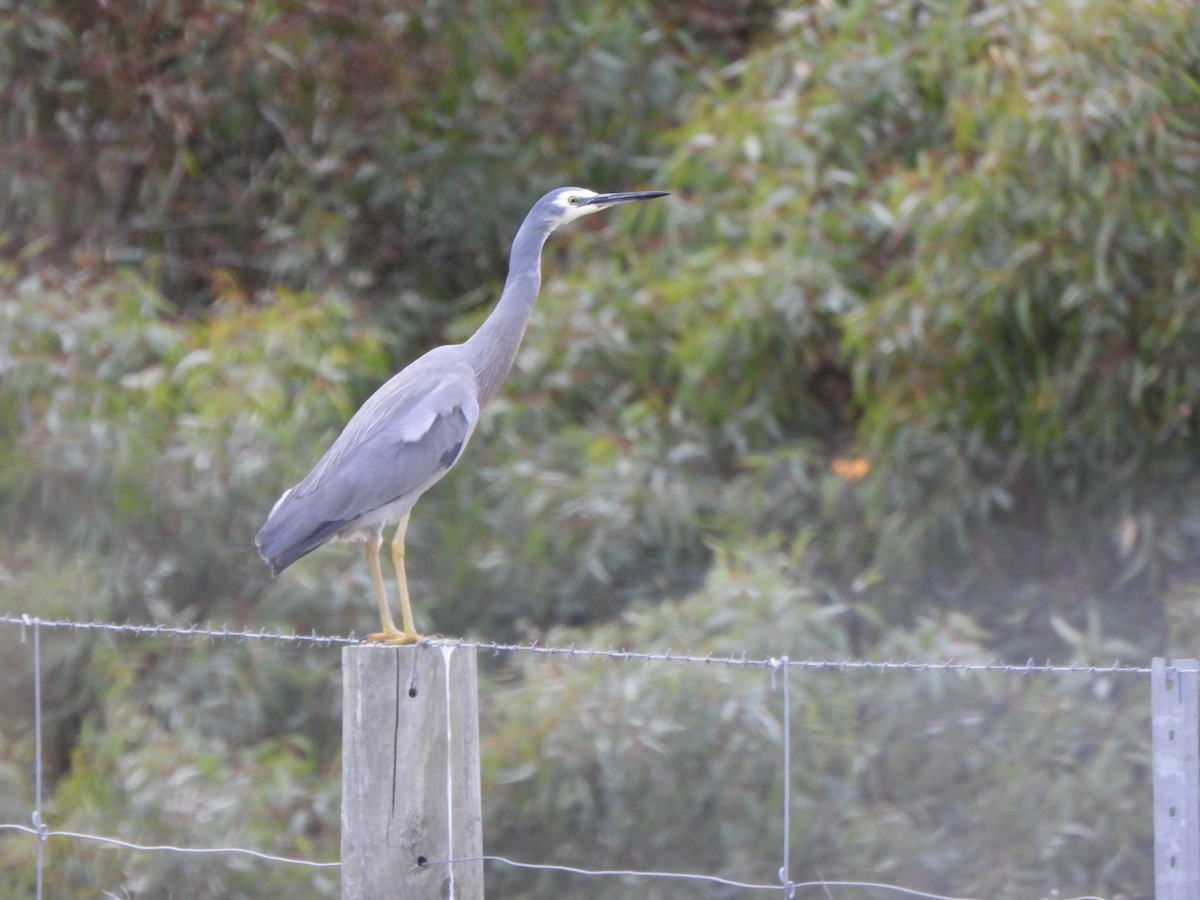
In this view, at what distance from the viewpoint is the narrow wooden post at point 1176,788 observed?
2166 millimetres

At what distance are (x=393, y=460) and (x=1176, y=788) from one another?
192cm

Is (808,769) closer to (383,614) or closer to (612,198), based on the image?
(383,614)

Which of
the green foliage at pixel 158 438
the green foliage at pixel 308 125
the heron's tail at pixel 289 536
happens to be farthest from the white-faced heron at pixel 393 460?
the green foliage at pixel 308 125

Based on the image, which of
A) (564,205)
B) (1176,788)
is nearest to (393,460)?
(564,205)

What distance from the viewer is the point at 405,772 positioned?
95.9 inches

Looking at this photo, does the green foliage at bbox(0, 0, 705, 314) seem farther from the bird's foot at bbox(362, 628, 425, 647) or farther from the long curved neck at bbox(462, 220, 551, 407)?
the bird's foot at bbox(362, 628, 425, 647)

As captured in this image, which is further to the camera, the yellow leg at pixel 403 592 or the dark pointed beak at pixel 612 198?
the dark pointed beak at pixel 612 198

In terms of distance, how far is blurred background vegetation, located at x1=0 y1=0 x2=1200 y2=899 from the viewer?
448 centimetres

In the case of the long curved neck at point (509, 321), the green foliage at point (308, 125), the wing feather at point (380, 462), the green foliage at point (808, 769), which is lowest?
the green foliage at point (808, 769)

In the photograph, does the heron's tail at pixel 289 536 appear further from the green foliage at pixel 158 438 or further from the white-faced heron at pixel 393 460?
the green foliage at pixel 158 438

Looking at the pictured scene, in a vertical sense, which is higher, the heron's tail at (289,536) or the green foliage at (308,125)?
the green foliage at (308,125)

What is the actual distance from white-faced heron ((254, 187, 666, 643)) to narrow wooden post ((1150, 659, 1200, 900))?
1.57 m

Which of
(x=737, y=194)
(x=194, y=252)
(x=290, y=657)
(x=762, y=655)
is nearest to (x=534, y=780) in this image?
(x=762, y=655)

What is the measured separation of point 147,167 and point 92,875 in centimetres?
317
